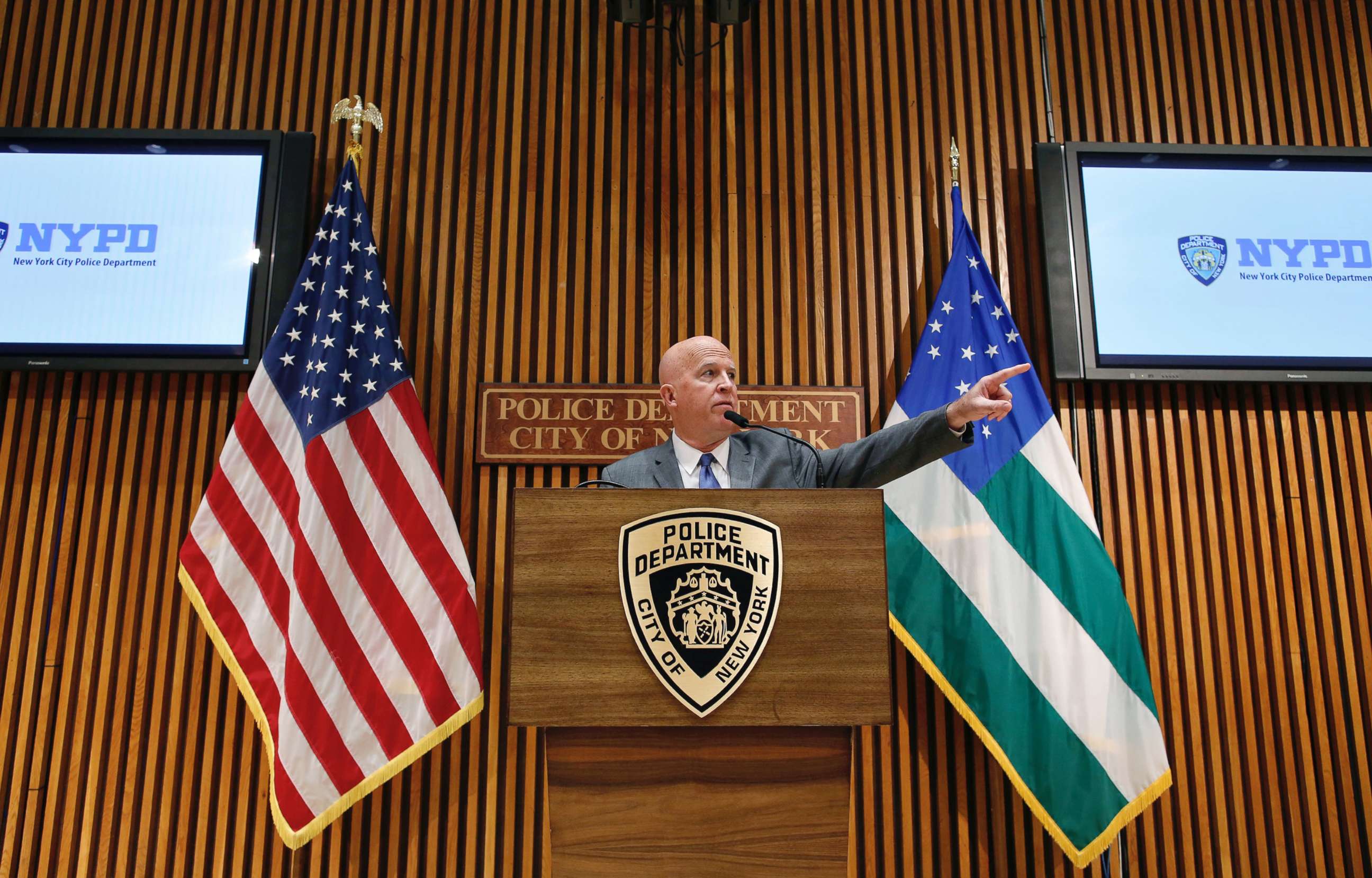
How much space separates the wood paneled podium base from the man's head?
0.88 meters

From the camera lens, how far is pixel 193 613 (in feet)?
11.0

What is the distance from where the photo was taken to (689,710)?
163 cm

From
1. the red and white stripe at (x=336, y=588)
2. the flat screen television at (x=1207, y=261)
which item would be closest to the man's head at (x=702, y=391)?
the red and white stripe at (x=336, y=588)

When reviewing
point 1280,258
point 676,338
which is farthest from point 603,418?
point 1280,258

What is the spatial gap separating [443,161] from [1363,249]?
358 cm

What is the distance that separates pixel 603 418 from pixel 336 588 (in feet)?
3.51

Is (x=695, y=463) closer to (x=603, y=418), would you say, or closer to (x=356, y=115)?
(x=603, y=418)

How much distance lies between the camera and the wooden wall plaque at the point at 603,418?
3416 mm

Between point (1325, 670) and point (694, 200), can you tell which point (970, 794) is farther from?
point (694, 200)

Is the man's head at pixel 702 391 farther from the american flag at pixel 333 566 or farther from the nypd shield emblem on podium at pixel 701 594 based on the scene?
the american flag at pixel 333 566

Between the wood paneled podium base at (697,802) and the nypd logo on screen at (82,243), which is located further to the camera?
the nypd logo on screen at (82,243)

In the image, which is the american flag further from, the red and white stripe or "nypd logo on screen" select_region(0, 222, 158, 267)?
"nypd logo on screen" select_region(0, 222, 158, 267)

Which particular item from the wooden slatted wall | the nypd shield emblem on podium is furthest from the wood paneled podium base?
the wooden slatted wall

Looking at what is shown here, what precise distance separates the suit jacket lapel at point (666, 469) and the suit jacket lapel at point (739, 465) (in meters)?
0.13
